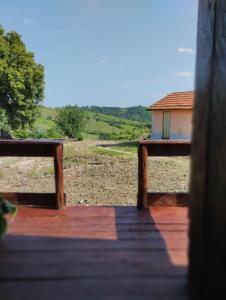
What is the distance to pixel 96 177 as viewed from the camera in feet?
23.7

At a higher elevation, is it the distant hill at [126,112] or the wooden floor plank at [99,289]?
the distant hill at [126,112]

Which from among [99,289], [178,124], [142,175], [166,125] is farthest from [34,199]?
[166,125]

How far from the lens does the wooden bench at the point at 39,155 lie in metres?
2.44

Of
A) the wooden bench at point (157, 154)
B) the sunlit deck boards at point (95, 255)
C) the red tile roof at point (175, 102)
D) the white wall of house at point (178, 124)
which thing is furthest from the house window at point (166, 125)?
the sunlit deck boards at point (95, 255)

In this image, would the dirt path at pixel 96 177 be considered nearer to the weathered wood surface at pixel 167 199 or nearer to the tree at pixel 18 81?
the weathered wood surface at pixel 167 199

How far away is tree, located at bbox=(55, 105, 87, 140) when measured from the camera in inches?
669

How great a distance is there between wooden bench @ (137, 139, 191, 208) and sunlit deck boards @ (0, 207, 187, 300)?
144 mm

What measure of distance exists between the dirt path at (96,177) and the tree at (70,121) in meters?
6.87

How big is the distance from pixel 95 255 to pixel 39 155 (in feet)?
3.82

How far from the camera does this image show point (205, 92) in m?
0.98

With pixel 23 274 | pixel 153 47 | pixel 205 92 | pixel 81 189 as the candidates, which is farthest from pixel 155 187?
pixel 153 47

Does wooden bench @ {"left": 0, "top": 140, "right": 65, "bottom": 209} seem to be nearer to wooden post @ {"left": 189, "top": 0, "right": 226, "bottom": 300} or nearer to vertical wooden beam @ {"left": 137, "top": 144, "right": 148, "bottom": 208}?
vertical wooden beam @ {"left": 137, "top": 144, "right": 148, "bottom": 208}

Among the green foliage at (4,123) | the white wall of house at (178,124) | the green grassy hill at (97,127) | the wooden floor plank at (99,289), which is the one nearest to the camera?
the wooden floor plank at (99,289)

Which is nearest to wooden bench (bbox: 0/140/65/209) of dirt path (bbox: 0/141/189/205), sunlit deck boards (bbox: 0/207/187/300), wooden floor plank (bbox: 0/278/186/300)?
sunlit deck boards (bbox: 0/207/187/300)
